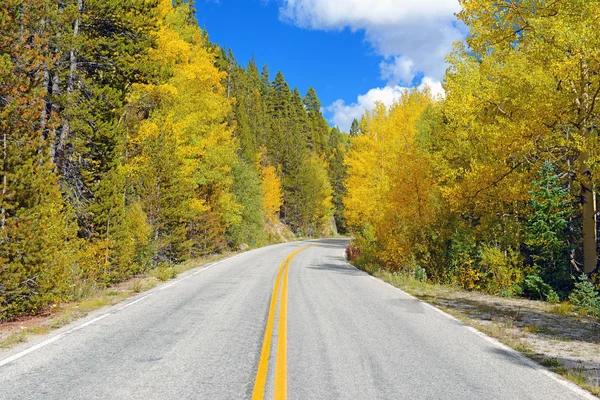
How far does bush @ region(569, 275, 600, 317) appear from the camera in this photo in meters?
10.4

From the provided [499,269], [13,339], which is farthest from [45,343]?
[499,269]

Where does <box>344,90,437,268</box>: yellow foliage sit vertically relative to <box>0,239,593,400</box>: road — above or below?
above

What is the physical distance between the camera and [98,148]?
13898mm

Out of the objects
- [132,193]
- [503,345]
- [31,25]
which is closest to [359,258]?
[132,193]

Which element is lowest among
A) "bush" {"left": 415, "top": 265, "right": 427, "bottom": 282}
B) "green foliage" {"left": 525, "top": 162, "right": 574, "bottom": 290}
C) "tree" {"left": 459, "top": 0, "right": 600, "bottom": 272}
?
"bush" {"left": 415, "top": 265, "right": 427, "bottom": 282}

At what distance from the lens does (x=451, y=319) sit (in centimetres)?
885

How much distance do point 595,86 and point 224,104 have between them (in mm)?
20303

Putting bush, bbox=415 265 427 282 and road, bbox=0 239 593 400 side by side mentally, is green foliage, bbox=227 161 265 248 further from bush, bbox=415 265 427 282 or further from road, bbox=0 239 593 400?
road, bbox=0 239 593 400

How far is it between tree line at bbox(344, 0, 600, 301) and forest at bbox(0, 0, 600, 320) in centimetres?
6

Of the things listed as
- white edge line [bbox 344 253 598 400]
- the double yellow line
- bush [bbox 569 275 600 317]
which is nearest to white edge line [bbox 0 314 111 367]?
the double yellow line

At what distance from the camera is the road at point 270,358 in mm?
4621

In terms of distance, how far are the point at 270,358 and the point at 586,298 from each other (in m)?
9.71

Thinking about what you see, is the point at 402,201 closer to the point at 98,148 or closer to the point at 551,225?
the point at 551,225

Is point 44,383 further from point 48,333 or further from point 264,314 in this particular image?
point 264,314
